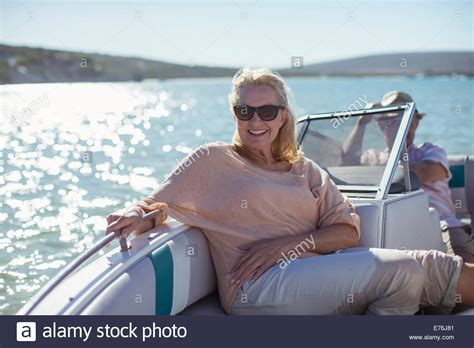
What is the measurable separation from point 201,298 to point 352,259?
2.34 feet

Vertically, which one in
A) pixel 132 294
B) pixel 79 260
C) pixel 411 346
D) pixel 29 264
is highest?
pixel 79 260

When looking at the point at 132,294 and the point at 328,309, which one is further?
the point at 328,309

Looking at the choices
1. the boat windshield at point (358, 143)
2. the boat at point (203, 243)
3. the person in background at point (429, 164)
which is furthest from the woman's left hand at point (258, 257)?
the person in background at point (429, 164)

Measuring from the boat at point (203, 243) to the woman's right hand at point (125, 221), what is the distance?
0.04 metres

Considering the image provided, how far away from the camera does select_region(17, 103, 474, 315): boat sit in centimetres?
210

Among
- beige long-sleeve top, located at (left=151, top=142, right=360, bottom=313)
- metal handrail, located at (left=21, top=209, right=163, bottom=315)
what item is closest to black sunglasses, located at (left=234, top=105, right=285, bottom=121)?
beige long-sleeve top, located at (left=151, top=142, right=360, bottom=313)

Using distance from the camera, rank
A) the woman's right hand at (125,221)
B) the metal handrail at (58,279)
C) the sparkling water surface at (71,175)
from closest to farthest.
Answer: the metal handrail at (58,279), the woman's right hand at (125,221), the sparkling water surface at (71,175)

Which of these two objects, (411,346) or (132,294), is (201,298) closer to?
(132,294)

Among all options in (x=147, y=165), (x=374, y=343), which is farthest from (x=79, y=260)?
(x=147, y=165)

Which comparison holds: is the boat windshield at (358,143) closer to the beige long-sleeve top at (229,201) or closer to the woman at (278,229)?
the woman at (278,229)

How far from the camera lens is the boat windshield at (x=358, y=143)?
3305 mm

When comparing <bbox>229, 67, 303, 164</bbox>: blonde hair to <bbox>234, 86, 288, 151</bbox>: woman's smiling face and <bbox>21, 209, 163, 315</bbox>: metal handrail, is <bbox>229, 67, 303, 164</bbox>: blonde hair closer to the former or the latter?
<bbox>234, 86, 288, 151</bbox>: woman's smiling face

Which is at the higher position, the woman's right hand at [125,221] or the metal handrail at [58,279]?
the woman's right hand at [125,221]

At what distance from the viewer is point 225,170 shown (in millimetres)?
2475
